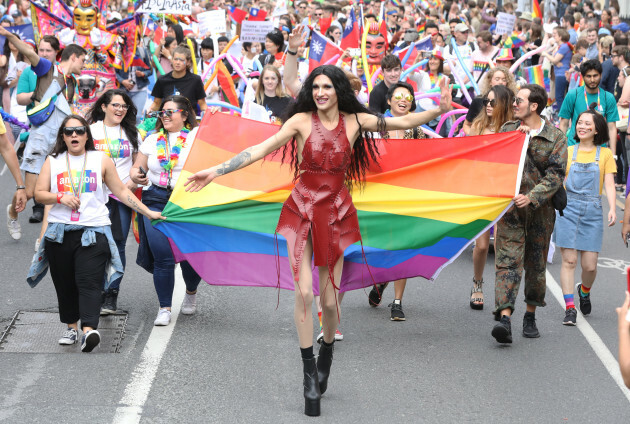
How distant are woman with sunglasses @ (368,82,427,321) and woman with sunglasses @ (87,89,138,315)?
6.75 ft

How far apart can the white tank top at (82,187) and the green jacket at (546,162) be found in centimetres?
301

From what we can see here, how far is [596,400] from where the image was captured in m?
6.05

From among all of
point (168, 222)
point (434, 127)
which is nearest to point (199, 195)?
point (168, 222)

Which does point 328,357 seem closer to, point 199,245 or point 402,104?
point 199,245

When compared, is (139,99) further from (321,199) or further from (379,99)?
(321,199)

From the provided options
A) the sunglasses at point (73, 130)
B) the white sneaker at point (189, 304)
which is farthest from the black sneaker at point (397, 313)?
the sunglasses at point (73, 130)

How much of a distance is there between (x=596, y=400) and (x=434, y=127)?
8199 millimetres

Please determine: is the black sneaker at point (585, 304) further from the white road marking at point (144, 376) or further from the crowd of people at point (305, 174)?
the white road marking at point (144, 376)

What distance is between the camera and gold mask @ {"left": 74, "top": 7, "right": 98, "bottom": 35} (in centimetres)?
1444

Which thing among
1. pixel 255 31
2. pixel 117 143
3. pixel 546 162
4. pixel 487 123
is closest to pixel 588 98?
pixel 487 123

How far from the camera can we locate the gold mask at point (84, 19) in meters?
14.4

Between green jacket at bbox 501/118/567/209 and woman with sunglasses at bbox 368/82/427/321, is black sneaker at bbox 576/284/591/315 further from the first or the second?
woman with sunglasses at bbox 368/82/427/321

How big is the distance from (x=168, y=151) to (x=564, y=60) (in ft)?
43.4

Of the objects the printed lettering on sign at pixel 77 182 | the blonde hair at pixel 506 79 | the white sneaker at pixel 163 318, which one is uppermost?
the blonde hair at pixel 506 79
